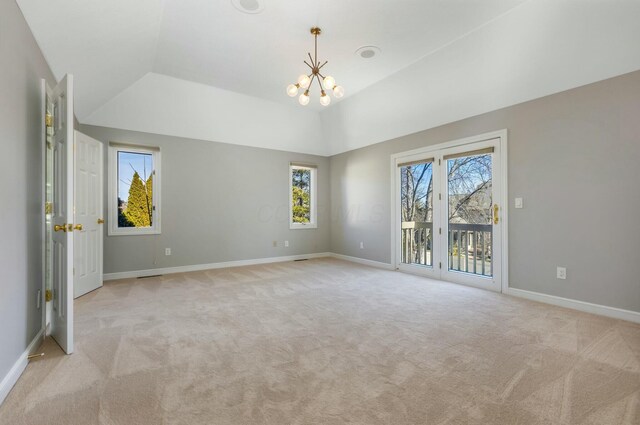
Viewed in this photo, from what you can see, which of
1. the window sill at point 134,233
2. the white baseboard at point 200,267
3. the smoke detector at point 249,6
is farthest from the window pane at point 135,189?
the smoke detector at point 249,6

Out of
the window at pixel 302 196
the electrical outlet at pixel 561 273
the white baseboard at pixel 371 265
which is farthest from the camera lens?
the window at pixel 302 196

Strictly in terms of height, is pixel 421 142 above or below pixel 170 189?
above

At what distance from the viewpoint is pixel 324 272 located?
518 centimetres

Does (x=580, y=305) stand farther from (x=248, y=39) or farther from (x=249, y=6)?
(x=248, y=39)

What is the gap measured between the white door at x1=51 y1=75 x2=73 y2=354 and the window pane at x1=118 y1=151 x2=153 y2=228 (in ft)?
8.18

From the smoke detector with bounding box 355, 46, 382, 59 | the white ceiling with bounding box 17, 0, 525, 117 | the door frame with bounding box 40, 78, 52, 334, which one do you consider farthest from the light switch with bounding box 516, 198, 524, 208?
the door frame with bounding box 40, 78, 52, 334

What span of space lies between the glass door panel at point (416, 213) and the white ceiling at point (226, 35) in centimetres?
173

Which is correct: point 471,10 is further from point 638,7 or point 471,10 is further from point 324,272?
point 324,272

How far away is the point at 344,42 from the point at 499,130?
7.55 feet

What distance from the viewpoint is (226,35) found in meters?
3.36

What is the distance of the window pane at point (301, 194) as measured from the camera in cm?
661

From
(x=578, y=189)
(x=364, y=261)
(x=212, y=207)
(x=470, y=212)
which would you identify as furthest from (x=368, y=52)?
(x=364, y=261)

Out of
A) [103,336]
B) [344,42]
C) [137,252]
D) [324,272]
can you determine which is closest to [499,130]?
[344,42]

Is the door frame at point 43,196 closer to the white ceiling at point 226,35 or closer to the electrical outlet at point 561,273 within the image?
the white ceiling at point 226,35
